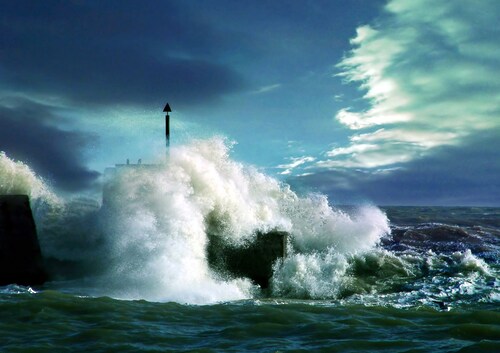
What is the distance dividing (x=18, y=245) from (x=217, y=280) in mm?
4851

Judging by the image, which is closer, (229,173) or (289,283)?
(289,283)

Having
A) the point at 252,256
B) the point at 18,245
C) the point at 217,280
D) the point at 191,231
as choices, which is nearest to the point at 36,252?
the point at 18,245

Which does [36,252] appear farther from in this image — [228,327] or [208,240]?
[228,327]

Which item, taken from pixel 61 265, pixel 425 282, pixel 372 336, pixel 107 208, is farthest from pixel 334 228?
pixel 372 336

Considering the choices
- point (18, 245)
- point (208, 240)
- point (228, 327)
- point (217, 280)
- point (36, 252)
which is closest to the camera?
point (228, 327)

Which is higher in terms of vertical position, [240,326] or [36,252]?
[36,252]

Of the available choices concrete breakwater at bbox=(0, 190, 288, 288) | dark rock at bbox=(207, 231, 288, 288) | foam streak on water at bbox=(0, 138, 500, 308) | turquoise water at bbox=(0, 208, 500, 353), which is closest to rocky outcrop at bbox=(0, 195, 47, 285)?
concrete breakwater at bbox=(0, 190, 288, 288)

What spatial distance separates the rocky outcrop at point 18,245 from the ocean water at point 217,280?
605mm

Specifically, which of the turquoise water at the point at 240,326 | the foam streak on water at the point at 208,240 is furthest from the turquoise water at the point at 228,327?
the foam streak on water at the point at 208,240

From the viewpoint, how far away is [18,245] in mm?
12625

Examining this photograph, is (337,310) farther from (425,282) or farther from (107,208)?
(107,208)

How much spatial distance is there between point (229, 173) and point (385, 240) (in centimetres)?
1125

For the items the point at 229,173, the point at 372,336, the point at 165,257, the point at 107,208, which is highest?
the point at 229,173

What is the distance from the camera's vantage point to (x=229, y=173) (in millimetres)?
13789
